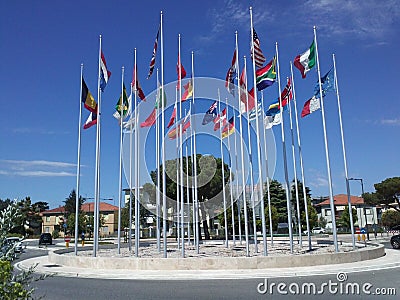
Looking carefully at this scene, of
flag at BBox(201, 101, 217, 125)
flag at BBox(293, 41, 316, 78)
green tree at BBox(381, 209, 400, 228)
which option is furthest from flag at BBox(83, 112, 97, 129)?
green tree at BBox(381, 209, 400, 228)

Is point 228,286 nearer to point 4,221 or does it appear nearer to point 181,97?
point 4,221

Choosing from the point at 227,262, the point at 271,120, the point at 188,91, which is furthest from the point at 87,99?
the point at 227,262

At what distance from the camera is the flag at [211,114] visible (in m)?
25.5

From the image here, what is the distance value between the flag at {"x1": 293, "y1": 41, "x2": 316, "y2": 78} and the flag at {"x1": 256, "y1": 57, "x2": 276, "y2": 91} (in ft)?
6.48

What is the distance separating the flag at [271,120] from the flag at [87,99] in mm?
10308

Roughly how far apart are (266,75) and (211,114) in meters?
6.37

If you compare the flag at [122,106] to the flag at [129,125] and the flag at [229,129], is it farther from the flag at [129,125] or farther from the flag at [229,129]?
the flag at [229,129]

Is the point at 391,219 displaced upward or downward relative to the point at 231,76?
downward

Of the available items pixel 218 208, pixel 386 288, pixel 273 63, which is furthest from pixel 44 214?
pixel 386 288

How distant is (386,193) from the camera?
59.2 meters

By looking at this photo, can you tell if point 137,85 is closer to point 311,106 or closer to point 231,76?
point 231,76

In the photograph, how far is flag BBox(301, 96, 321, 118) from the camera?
2153 cm

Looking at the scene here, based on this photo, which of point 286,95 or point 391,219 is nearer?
point 286,95

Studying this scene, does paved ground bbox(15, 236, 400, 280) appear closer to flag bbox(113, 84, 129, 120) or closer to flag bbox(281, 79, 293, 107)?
flag bbox(113, 84, 129, 120)
